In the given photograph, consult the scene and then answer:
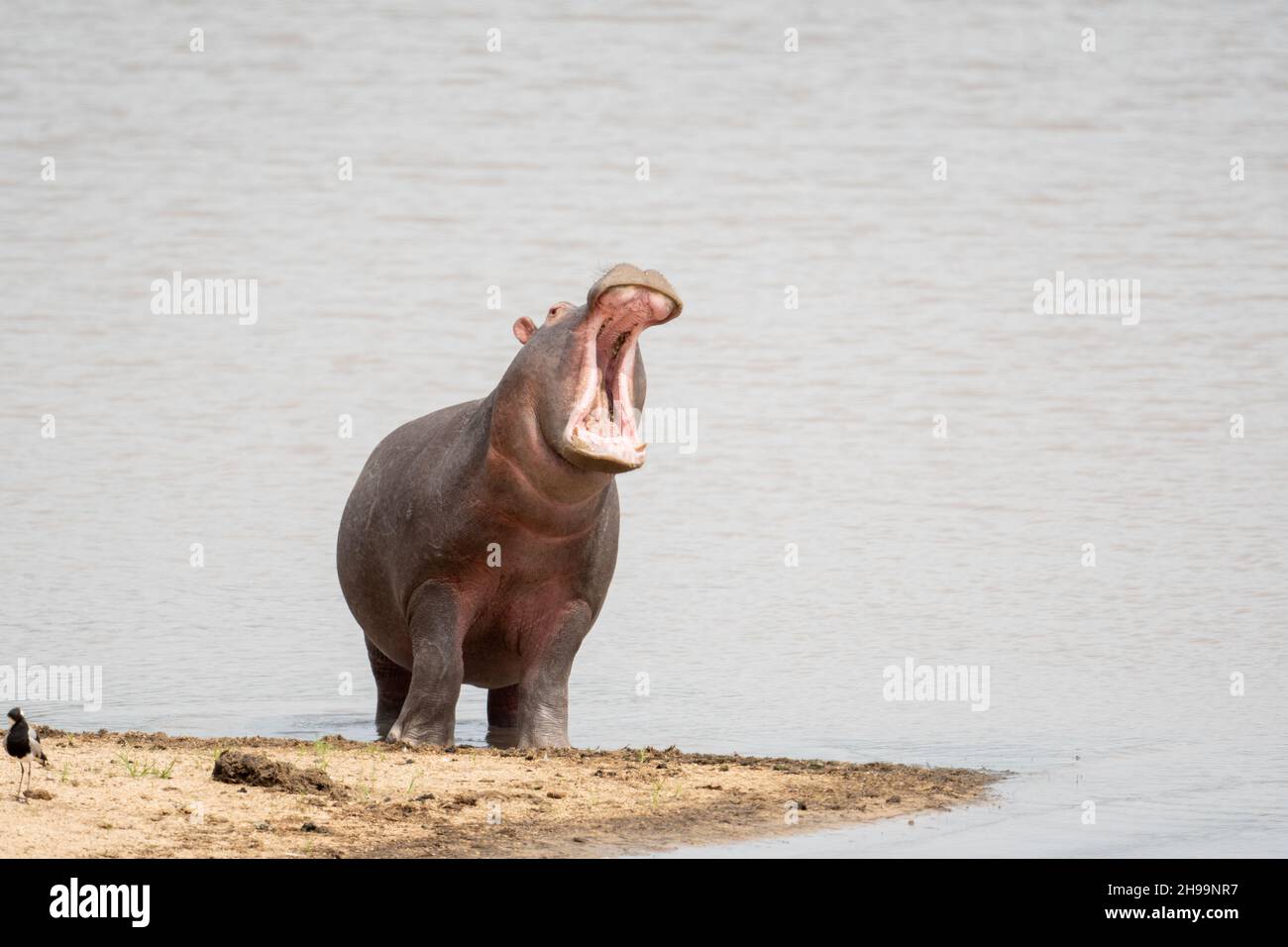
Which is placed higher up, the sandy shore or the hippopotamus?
the hippopotamus

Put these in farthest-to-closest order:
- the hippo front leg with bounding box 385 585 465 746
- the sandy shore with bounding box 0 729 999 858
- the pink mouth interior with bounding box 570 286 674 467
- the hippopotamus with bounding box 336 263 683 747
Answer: the hippo front leg with bounding box 385 585 465 746
the hippopotamus with bounding box 336 263 683 747
the pink mouth interior with bounding box 570 286 674 467
the sandy shore with bounding box 0 729 999 858

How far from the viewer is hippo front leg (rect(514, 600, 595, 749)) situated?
1012 cm

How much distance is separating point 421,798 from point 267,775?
0.57 meters

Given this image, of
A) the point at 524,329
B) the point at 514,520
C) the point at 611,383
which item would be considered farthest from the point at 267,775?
the point at 524,329

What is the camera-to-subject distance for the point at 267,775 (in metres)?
8.45

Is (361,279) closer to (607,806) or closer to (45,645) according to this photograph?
(45,645)

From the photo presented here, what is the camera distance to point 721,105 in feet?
116

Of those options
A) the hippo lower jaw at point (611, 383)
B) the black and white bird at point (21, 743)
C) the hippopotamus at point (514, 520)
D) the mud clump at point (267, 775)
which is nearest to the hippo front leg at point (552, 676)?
the hippopotamus at point (514, 520)

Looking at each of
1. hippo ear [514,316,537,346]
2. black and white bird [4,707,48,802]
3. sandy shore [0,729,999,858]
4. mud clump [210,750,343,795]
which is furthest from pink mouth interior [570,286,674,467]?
black and white bird [4,707,48,802]

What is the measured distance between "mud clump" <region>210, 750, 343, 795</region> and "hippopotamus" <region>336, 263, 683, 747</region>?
1422 millimetres

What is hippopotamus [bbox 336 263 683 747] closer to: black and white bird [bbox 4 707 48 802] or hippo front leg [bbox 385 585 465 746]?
hippo front leg [bbox 385 585 465 746]

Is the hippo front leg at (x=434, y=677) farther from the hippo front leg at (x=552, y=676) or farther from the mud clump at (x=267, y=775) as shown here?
the mud clump at (x=267, y=775)

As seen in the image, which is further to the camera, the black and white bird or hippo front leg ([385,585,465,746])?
hippo front leg ([385,585,465,746])

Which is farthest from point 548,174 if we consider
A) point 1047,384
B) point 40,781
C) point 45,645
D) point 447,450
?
point 40,781
